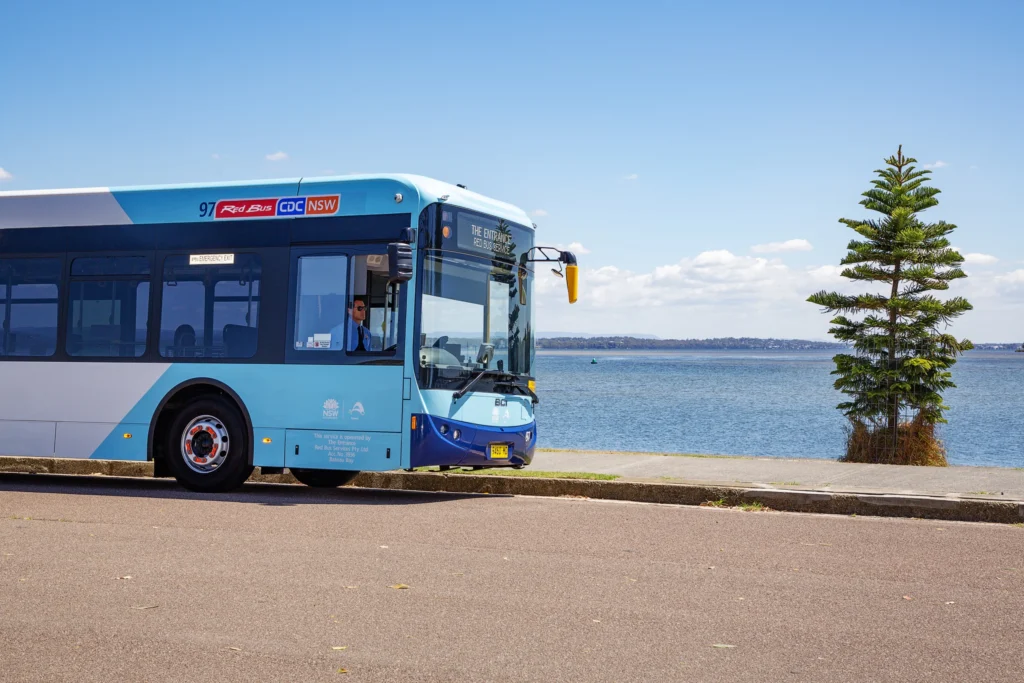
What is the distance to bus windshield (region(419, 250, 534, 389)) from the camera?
40.6 ft

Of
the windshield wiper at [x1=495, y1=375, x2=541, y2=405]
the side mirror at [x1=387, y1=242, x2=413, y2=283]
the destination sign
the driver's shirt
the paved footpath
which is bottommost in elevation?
the paved footpath

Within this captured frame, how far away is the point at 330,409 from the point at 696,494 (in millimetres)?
3938

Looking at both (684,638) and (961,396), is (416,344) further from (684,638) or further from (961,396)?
(961,396)

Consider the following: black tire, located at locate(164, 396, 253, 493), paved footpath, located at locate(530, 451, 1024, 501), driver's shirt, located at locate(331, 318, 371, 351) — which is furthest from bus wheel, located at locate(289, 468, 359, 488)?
paved footpath, located at locate(530, 451, 1024, 501)

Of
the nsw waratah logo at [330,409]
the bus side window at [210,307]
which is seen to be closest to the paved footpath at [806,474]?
the nsw waratah logo at [330,409]

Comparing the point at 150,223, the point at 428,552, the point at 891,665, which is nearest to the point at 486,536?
the point at 428,552

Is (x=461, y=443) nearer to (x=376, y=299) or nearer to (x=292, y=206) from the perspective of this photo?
(x=376, y=299)

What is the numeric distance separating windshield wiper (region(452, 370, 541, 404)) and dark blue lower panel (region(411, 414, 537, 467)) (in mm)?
317

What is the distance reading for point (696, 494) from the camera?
12.2 metres

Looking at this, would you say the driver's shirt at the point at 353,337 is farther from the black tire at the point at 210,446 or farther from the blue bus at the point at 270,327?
the black tire at the point at 210,446

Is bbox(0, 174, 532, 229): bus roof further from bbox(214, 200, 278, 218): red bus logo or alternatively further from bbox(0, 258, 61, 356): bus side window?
bbox(0, 258, 61, 356): bus side window

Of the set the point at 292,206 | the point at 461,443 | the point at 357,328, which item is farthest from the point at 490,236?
the point at 461,443

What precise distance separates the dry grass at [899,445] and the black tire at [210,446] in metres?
14.4

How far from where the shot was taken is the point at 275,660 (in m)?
5.68
